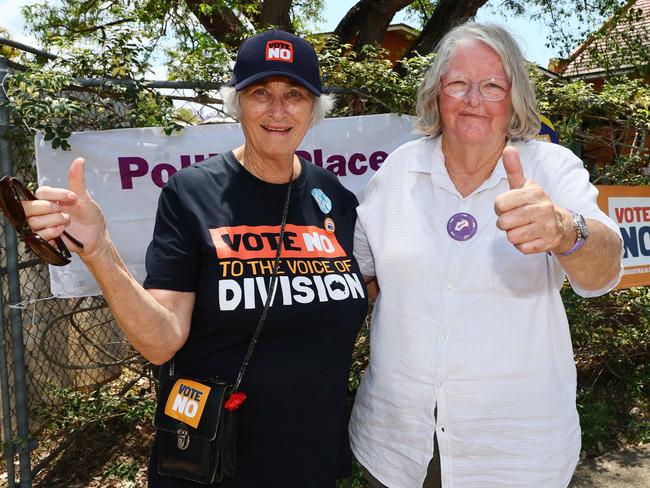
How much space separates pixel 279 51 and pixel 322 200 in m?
0.54

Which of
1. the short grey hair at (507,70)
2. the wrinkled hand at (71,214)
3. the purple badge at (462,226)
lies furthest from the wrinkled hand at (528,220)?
the wrinkled hand at (71,214)

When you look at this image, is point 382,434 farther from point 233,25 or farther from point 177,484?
point 233,25

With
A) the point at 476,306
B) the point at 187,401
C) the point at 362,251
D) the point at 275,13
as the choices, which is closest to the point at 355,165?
the point at 362,251

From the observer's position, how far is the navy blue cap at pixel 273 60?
1.95 metres

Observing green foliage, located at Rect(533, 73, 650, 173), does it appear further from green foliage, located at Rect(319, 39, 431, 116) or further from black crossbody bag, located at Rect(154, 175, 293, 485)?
black crossbody bag, located at Rect(154, 175, 293, 485)

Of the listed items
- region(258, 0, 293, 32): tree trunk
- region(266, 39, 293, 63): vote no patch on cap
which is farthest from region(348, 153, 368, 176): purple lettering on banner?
region(258, 0, 293, 32): tree trunk

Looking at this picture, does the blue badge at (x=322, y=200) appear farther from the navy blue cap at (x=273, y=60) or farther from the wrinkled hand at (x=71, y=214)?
the wrinkled hand at (x=71, y=214)

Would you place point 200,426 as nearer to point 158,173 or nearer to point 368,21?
point 158,173

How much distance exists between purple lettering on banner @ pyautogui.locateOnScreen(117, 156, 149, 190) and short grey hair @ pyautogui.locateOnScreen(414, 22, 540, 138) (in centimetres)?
183

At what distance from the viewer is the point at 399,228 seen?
192cm

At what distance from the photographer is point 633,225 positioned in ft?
13.3

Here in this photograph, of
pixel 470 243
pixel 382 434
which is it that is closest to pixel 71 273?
pixel 382 434

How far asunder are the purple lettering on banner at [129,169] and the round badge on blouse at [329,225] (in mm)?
1599

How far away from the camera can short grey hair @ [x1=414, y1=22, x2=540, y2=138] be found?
1.90m
